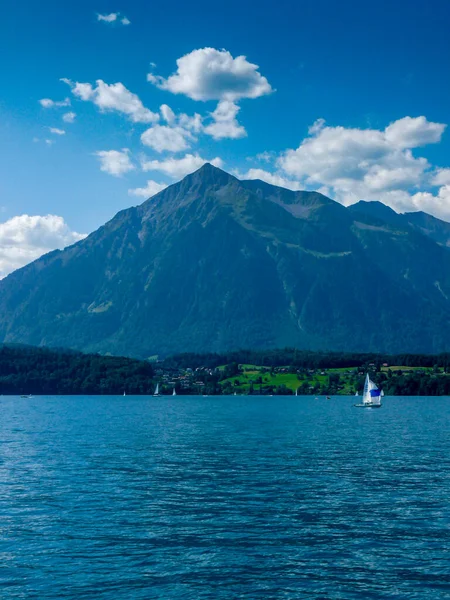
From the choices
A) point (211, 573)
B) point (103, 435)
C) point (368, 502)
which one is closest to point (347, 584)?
point (211, 573)

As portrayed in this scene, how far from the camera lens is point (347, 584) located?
37.1m

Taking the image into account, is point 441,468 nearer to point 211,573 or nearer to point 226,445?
point 226,445

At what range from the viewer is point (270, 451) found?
10006 centimetres

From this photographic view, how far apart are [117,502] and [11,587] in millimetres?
22425

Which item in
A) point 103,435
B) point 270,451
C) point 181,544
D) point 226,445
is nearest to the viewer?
point 181,544

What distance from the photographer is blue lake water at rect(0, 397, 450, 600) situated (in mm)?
37406

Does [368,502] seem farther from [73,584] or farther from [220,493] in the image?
[73,584]

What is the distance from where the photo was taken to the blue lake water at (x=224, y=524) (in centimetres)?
3741

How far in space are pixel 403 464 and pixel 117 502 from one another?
139 ft

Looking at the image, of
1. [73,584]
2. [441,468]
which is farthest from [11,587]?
[441,468]

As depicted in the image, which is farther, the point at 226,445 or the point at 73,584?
the point at 226,445

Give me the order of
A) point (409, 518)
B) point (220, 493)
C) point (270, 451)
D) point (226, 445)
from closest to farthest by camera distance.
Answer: point (409, 518), point (220, 493), point (270, 451), point (226, 445)

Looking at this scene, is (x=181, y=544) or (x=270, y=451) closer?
(x=181, y=544)

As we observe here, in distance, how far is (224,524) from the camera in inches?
1993
